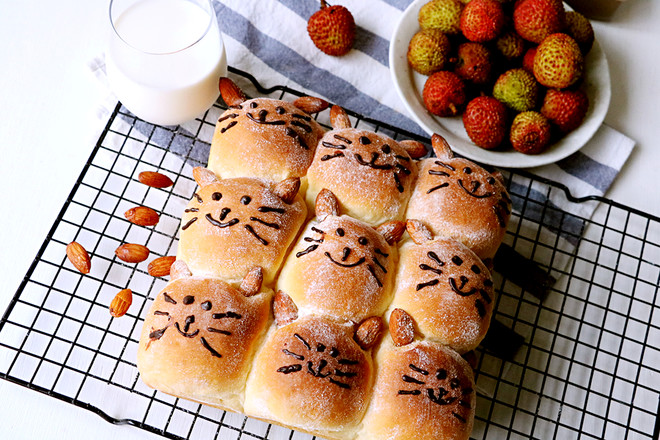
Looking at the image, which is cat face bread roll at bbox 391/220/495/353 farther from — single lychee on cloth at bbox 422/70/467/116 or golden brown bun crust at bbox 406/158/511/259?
single lychee on cloth at bbox 422/70/467/116

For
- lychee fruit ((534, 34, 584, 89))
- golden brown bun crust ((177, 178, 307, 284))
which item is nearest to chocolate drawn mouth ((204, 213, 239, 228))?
golden brown bun crust ((177, 178, 307, 284))

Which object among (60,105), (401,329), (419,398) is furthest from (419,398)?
(60,105)

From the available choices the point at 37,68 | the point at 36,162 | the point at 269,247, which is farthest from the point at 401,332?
the point at 37,68

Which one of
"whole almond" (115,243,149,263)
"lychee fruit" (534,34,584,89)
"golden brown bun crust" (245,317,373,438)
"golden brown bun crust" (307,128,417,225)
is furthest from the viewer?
"lychee fruit" (534,34,584,89)

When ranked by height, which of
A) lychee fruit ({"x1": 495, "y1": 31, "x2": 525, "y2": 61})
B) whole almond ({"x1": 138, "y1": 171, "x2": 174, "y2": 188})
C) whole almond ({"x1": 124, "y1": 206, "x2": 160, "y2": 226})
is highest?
lychee fruit ({"x1": 495, "y1": 31, "x2": 525, "y2": 61})

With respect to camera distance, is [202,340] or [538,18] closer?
[202,340]

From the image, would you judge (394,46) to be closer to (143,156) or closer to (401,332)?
(143,156)

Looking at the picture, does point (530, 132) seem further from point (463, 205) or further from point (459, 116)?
point (463, 205)
